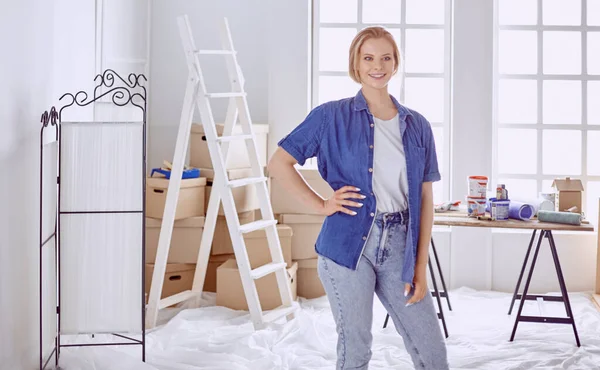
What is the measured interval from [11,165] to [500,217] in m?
2.38

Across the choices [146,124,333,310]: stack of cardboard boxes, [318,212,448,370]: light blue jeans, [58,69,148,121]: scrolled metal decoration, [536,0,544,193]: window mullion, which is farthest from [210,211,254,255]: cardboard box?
[318,212,448,370]: light blue jeans

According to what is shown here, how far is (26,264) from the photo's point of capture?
132 inches

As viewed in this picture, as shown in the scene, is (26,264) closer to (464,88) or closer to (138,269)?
(138,269)

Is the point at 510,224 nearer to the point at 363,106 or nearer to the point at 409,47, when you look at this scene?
the point at 363,106

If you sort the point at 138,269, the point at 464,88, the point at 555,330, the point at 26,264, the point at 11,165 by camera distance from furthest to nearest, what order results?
the point at 464,88
the point at 555,330
the point at 138,269
the point at 26,264
the point at 11,165

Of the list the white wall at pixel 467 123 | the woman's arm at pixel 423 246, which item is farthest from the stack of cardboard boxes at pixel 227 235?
the woman's arm at pixel 423 246

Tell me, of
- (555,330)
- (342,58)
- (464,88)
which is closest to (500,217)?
(555,330)

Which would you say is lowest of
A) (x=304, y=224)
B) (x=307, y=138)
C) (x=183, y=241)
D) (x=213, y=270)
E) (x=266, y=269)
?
(x=213, y=270)

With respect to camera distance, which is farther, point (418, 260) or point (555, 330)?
point (555, 330)

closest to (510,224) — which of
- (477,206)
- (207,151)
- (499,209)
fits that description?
(499,209)

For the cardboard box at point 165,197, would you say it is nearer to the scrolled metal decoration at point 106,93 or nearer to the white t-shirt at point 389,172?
the scrolled metal decoration at point 106,93

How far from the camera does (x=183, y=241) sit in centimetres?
494

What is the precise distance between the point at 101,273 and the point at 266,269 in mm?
1141

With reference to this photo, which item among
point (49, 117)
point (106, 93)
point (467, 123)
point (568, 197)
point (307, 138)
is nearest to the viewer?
point (307, 138)
